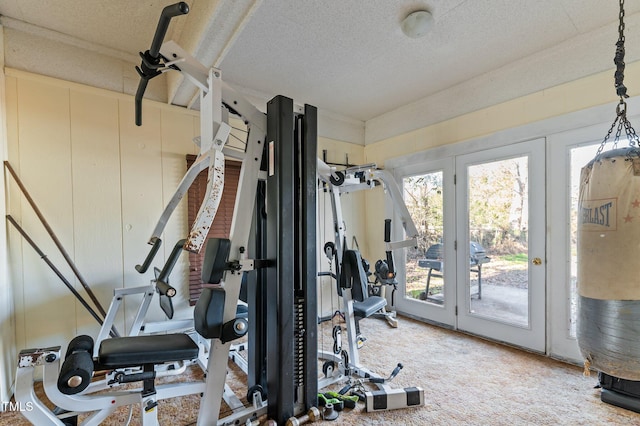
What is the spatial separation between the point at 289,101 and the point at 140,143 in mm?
1757

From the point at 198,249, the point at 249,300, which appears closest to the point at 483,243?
the point at 249,300

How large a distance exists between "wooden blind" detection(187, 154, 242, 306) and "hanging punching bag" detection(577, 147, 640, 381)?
2.78 meters

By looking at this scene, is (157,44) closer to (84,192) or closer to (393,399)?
(84,192)

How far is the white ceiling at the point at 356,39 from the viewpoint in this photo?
2.09 meters

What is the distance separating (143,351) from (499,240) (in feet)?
10.5

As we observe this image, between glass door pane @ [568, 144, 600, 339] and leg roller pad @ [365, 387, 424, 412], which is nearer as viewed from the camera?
leg roller pad @ [365, 387, 424, 412]

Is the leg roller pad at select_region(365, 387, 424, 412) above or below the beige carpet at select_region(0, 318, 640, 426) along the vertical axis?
above

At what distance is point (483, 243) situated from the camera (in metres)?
3.21

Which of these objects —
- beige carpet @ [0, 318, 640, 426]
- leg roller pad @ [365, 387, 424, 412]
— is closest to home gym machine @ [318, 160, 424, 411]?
leg roller pad @ [365, 387, 424, 412]

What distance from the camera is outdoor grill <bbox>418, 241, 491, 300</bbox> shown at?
323cm

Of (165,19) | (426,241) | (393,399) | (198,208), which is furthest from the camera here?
(426,241)

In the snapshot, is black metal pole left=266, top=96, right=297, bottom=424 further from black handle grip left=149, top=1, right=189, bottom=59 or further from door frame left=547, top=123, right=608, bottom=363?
door frame left=547, top=123, right=608, bottom=363

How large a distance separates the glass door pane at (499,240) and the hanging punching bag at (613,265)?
1.64m

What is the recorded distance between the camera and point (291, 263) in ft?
5.98
